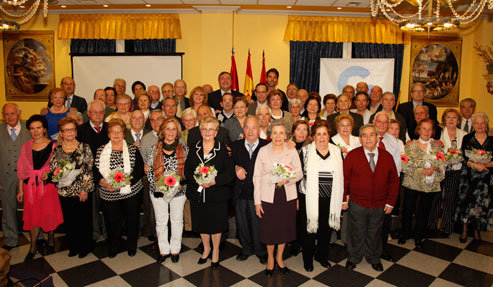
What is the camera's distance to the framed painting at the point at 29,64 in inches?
353

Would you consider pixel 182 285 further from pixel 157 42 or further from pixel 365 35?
pixel 365 35

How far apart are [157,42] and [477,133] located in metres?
7.27

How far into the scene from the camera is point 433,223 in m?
4.83

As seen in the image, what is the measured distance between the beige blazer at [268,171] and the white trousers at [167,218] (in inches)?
38.6

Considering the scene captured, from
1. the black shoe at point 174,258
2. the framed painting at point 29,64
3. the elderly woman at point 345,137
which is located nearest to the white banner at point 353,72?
→ the elderly woman at point 345,137

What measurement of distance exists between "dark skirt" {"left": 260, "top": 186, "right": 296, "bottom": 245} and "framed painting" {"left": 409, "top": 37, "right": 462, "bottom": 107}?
6988 mm

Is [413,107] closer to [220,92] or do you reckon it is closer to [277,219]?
[220,92]

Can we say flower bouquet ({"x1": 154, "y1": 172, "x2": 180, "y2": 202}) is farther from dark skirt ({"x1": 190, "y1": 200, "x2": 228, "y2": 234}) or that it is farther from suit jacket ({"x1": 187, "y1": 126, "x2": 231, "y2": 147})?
suit jacket ({"x1": 187, "y1": 126, "x2": 231, "y2": 147})

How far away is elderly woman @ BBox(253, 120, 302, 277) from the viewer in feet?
11.9

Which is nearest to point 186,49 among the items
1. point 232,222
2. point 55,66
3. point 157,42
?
point 157,42

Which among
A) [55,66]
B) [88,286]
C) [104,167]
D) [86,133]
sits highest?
[55,66]

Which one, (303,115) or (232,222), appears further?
(303,115)

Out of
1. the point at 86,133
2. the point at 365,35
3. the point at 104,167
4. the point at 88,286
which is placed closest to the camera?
the point at 88,286

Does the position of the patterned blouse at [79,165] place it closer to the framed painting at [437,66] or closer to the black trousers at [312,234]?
the black trousers at [312,234]
